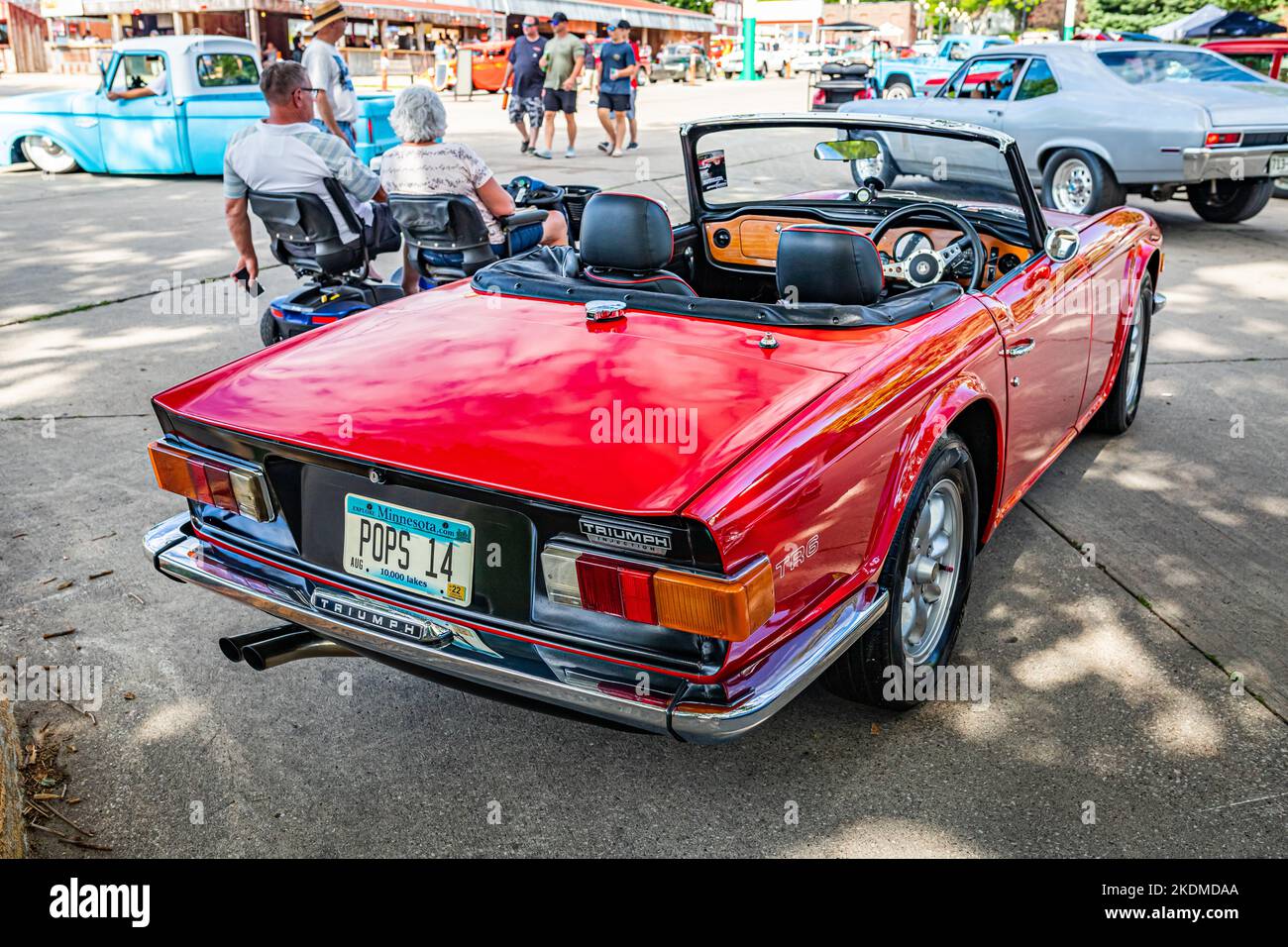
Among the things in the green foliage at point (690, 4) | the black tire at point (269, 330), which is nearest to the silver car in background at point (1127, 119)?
the black tire at point (269, 330)

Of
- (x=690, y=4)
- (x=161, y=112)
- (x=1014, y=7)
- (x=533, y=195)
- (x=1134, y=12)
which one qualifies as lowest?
(x=533, y=195)

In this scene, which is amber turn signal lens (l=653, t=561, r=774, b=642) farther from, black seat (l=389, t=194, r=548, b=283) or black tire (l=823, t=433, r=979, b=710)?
black seat (l=389, t=194, r=548, b=283)

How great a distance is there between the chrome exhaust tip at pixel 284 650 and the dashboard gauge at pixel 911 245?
2392mm

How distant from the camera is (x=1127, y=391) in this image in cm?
474

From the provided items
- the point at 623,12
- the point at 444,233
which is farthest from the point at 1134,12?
the point at 444,233

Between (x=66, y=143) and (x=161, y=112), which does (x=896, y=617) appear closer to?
(x=161, y=112)

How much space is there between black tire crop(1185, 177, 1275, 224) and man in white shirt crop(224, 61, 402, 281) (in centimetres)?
754

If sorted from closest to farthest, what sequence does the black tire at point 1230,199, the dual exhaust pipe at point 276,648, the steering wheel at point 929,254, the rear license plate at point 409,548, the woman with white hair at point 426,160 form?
1. the rear license plate at point 409,548
2. the dual exhaust pipe at point 276,648
3. the steering wheel at point 929,254
4. the woman with white hair at point 426,160
5. the black tire at point 1230,199

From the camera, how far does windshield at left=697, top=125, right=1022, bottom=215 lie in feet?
12.8

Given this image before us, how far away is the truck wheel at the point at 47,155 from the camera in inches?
501

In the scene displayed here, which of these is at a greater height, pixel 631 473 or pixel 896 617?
pixel 631 473

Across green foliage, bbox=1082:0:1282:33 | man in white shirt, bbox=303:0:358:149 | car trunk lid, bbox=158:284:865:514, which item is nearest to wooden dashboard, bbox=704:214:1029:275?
car trunk lid, bbox=158:284:865:514

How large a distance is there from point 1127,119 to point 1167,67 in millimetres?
1145

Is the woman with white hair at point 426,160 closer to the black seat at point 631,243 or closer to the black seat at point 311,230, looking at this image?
the black seat at point 311,230
